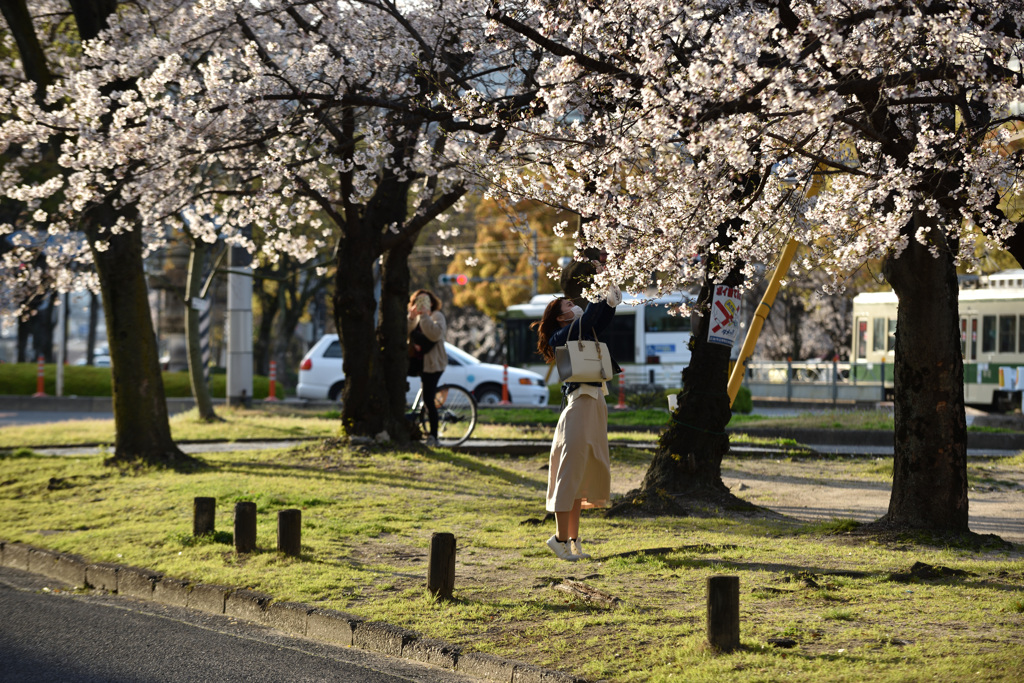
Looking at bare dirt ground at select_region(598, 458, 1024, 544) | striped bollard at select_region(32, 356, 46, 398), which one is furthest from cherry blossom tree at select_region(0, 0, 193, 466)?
striped bollard at select_region(32, 356, 46, 398)

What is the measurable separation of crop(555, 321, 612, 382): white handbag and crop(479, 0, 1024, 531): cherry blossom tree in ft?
2.06

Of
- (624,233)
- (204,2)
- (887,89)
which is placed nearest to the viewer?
(887,89)

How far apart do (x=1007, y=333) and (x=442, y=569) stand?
24.1 m

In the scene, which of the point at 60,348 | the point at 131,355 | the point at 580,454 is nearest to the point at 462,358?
the point at 60,348

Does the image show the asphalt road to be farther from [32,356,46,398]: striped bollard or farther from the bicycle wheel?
[32,356,46,398]: striped bollard

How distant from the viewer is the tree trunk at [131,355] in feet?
40.1

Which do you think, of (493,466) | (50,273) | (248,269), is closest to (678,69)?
(493,466)

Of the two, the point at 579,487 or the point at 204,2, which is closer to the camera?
the point at 579,487

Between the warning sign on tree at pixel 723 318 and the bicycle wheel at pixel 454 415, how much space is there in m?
5.32

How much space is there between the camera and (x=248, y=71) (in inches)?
432

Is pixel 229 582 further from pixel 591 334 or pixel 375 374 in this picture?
pixel 375 374

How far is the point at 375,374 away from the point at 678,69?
6.81m

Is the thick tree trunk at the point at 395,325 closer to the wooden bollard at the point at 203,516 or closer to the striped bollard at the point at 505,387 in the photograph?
the wooden bollard at the point at 203,516

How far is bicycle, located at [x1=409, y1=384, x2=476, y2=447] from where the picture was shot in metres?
14.1
